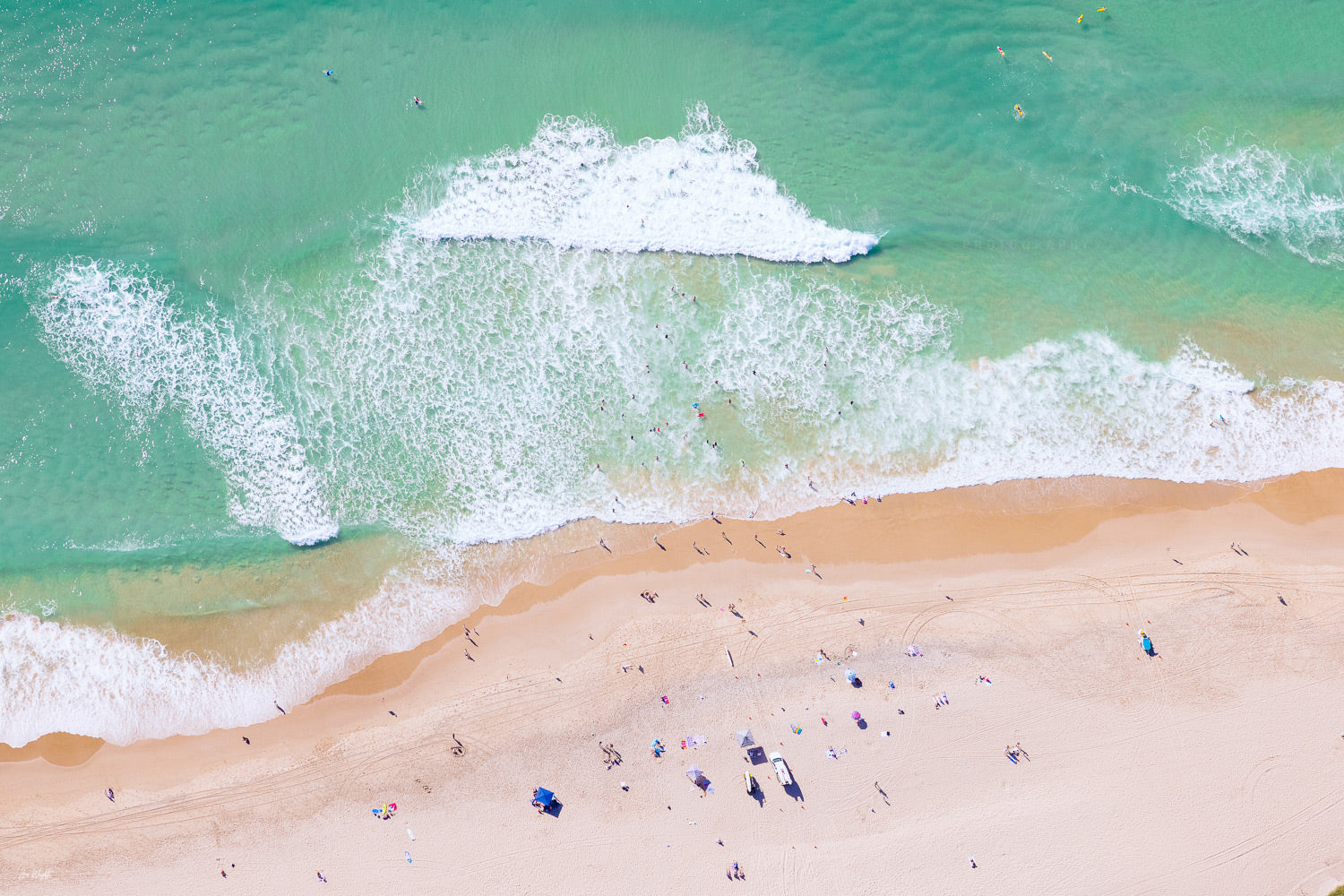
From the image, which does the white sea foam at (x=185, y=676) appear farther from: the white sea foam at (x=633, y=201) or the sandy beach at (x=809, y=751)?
the white sea foam at (x=633, y=201)

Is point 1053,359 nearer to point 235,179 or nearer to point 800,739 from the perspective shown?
point 800,739

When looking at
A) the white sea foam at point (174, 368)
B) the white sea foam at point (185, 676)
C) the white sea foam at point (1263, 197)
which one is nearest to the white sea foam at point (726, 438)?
the white sea foam at point (185, 676)

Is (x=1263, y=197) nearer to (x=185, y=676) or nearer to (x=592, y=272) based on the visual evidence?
(x=592, y=272)

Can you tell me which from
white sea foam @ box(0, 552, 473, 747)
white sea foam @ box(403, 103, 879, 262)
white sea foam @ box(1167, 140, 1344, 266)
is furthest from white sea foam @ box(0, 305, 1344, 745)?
white sea foam @ box(1167, 140, 1344, 266)

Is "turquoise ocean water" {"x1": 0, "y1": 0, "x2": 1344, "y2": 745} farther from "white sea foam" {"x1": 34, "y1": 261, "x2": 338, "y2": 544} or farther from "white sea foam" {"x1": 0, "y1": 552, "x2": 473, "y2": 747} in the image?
"white sea foam" {"x1": 0, "y1": 552, "x2": 473, "y2": 747}

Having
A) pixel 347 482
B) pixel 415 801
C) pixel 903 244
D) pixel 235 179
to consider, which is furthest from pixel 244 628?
pixel 903 244

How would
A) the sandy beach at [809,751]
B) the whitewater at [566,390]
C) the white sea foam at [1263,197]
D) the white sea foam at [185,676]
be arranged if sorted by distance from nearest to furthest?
the sandy beach at [809,751]
the white sea foam at [185,676]
the whitewater at [566,390]
the white sea foam at [1263,197]
